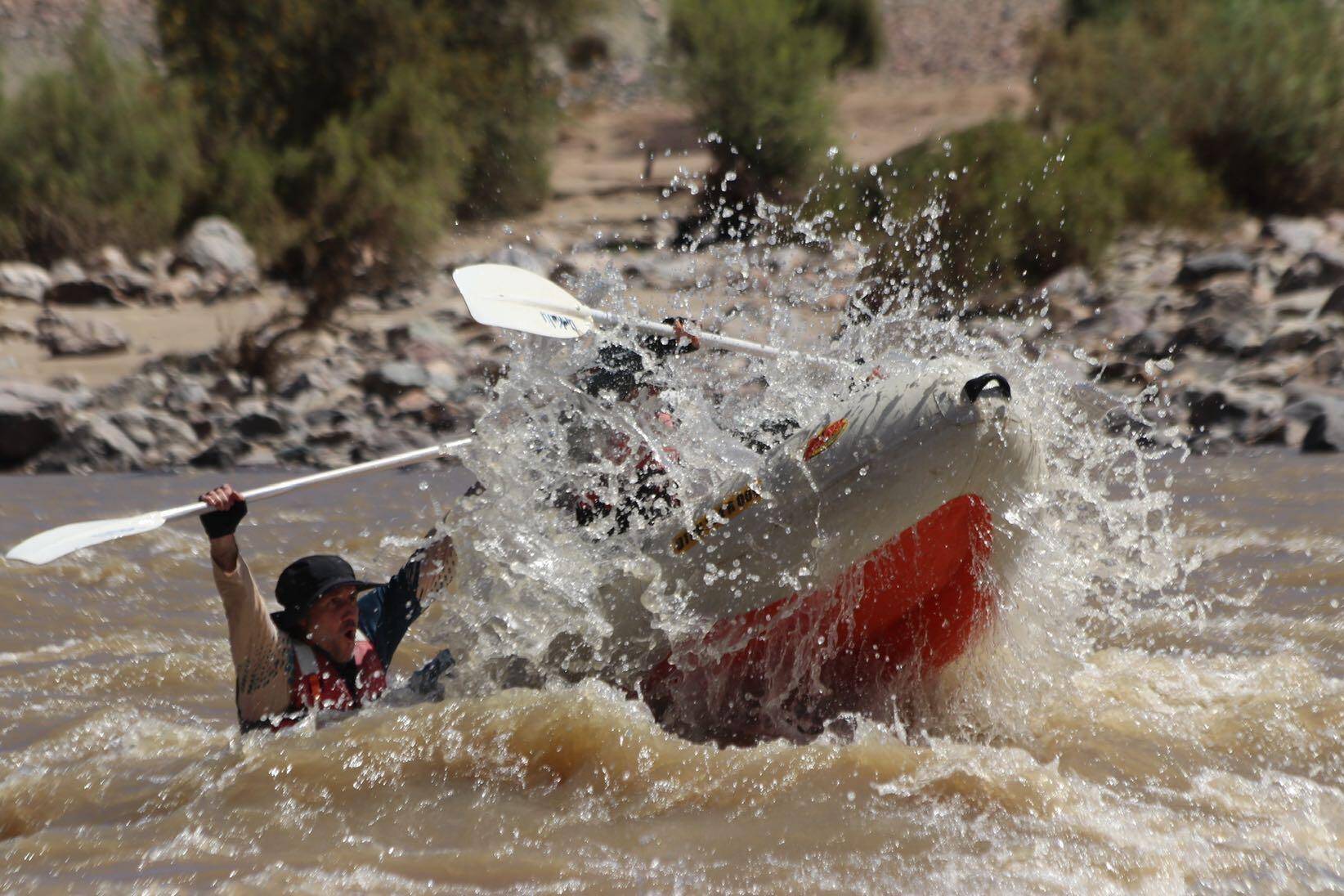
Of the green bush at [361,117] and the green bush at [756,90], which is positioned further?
the green bush at [756,90]

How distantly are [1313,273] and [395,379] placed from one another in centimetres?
738

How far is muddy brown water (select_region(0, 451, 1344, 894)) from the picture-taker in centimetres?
329

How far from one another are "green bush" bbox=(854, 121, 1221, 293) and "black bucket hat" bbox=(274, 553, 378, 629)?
878 cm

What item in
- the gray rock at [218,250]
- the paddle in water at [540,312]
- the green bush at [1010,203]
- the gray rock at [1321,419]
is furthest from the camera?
the gray rock at [218,250]

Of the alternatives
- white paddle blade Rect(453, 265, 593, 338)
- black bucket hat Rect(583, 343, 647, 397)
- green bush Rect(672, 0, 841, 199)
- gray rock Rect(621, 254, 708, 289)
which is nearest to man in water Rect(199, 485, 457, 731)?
black bucket hat Rect(583, 343, 647, 397)

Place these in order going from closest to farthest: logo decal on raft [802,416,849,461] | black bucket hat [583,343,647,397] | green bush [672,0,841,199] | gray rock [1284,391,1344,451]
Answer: logo decal on raft [802,416,849,461] < black bucket hat [583,343,647,397] < gray rock [1284,391,1344,451] < green bush [672,0,841,199]

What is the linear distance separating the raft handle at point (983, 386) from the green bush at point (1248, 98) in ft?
44.5

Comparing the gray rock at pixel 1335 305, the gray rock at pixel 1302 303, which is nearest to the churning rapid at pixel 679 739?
the gray rock at pixel 1335 305

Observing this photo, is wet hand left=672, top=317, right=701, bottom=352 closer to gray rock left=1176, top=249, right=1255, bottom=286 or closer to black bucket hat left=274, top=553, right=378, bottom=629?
black bucket hat left=274, top=553, right=378, bottom=629

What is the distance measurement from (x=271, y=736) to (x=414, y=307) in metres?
10.1

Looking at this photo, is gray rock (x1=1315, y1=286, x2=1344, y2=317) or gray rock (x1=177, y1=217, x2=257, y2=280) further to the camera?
gray rock (x1=177, y1=217, x2=257, y2=280)

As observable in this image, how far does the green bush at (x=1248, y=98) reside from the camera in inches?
628

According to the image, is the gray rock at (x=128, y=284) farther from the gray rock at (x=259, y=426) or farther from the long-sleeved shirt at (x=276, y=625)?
the long-sleeved shirt at (x=276, y=625)

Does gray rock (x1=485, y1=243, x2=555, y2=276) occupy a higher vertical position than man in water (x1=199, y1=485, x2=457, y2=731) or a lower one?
higher
